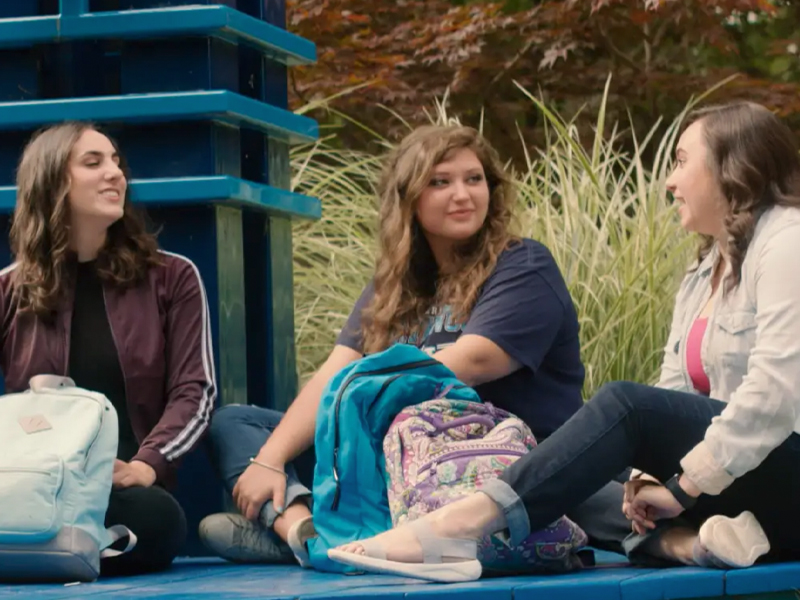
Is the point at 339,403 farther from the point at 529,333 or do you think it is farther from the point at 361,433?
the point at 529,333

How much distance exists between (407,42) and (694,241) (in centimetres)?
328

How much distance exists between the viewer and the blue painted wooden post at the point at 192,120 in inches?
176

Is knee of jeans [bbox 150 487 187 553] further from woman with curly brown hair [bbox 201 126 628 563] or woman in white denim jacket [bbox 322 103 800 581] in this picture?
woman in white denim jacket [bbox 322 103 800 581]

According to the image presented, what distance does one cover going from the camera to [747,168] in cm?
346

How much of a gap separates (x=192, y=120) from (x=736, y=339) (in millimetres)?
1893

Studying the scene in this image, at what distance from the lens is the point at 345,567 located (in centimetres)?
356

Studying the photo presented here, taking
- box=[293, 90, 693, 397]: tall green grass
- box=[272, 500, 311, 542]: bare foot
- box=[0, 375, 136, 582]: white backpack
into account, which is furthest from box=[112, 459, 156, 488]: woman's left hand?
box=[293, 90, 693, 397]: tall green grass

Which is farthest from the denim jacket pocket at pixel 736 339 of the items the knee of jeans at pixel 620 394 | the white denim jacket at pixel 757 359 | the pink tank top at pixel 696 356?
the knee of jeans at pixel 620 394

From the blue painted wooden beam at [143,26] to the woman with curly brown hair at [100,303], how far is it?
17.4 inches

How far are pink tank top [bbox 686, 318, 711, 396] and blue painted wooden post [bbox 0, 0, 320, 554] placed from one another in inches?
58.9

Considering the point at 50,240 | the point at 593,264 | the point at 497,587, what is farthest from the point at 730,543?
the point at 593,264

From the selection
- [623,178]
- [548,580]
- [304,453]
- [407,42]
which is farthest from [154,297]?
[407,42]

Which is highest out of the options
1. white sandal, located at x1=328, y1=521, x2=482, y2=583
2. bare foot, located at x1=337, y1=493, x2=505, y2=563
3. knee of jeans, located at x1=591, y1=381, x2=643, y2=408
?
knee of jeans, located at x1=591, y1=381, x2=643, y2=408

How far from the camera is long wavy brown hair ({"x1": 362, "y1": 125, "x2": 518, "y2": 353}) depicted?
4090 millimetres
